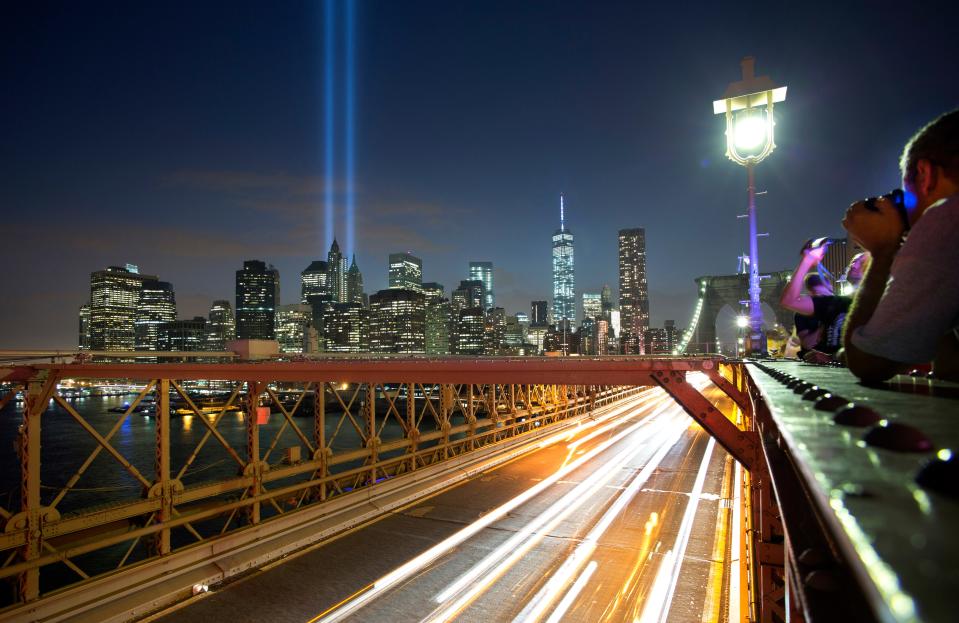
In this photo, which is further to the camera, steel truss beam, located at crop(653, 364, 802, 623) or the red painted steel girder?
the red painted steel girder

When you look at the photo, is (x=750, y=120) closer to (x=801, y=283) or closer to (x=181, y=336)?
(x=801, y=283)

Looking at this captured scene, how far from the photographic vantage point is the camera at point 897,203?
6.84 feet

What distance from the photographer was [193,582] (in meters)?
9.70

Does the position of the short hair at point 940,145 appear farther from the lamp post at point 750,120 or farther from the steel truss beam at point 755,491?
the lamp post at point 750,120

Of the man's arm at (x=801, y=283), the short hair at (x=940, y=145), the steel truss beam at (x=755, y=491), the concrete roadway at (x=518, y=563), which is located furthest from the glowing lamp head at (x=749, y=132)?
the short hair at (x=940, y=145)

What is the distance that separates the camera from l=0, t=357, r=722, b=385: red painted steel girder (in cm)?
954

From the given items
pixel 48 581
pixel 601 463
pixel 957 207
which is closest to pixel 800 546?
pixel 957 207

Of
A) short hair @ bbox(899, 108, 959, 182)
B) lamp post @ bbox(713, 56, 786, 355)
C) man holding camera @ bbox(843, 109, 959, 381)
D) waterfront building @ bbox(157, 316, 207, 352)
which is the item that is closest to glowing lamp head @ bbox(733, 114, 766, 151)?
lamp post @ bbox(713, 56, 786, 355)

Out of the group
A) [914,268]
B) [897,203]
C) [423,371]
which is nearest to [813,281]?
[897,203]

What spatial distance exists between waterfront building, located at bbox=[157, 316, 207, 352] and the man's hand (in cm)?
19723

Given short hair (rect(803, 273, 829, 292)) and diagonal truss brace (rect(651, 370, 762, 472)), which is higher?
short hair (rect(803, 273, 829, 292))

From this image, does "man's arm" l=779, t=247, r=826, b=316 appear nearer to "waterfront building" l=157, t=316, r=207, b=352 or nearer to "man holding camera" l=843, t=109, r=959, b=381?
"man holding camera" l=843, t=109, r=959, b=381

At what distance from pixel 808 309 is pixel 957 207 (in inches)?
117

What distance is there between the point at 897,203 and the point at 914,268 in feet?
2.26
